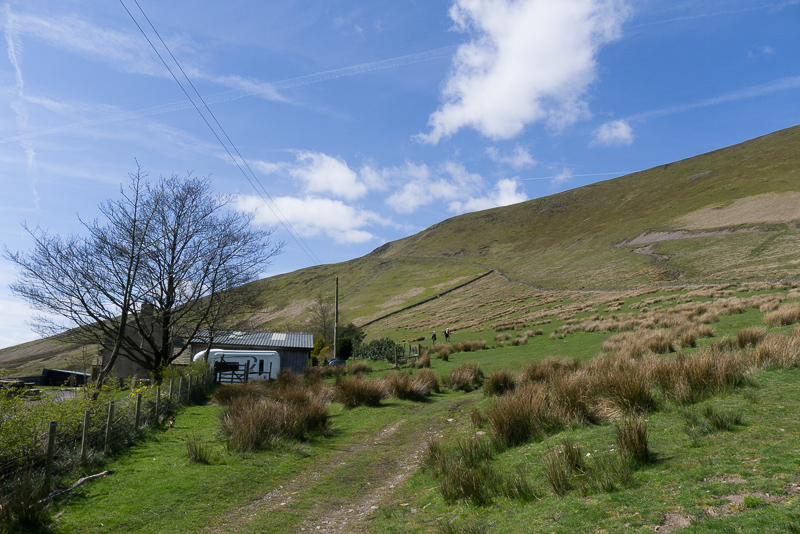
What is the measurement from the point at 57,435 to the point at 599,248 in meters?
102

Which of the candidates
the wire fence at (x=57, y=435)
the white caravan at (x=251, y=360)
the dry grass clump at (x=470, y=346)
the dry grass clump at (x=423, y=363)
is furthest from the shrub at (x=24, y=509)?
the dry grass clump at (x=470, y=346)

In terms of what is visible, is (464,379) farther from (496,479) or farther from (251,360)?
(251,360)

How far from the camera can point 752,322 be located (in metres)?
19.0

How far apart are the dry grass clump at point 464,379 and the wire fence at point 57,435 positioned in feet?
38.0

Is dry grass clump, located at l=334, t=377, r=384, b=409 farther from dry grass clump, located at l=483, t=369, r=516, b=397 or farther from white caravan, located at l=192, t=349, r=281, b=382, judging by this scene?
white caravan, located at l=192, t=349, r=281, b=382

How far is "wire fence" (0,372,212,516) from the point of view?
307 inches

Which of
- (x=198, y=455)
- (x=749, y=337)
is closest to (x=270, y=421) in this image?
(x=198, y=455)

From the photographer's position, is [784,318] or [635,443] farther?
[784,318]

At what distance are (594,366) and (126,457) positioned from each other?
37.9 feet

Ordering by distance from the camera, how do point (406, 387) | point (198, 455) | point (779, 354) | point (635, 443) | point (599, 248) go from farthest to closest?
point (599, 248) < point (406, 387) < point (198, 455) < point (779, 354) < point (635, 443)

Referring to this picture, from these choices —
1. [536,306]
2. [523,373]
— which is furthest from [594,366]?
[536,306]

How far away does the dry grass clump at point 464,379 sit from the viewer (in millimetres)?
20125

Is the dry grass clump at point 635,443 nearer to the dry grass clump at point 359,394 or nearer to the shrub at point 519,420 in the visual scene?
the shrub at point 519,420

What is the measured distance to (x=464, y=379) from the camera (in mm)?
20219
